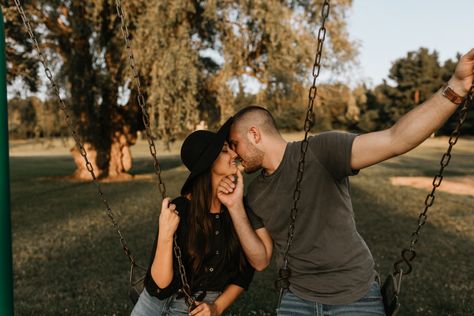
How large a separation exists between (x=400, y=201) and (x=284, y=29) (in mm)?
6331

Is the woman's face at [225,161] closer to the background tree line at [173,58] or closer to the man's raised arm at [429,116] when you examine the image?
the man's raised arm at [429,116]

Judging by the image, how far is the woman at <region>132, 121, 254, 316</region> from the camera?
2389mm

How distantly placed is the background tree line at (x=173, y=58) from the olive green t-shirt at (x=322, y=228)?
12.7 m

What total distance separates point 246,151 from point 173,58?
12819 mm

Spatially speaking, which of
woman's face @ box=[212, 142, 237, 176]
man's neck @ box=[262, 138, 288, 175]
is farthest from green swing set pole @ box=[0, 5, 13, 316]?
man's neck @ box=[262, 138, 288, 175]

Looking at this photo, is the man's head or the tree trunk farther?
the tree trunk

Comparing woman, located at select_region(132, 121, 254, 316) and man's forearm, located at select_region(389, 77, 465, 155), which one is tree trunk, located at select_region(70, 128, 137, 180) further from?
man's forearm, located at select_region(389, 77, 465, 155)

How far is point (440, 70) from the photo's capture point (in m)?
52.2

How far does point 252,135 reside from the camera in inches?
95.7

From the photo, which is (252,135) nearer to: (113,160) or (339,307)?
(339,307)

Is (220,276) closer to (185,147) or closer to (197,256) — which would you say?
(197,256)

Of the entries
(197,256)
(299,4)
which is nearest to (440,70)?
(299,4)

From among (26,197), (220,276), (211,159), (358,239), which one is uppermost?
(211,159)

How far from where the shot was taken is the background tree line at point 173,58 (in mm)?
15055
